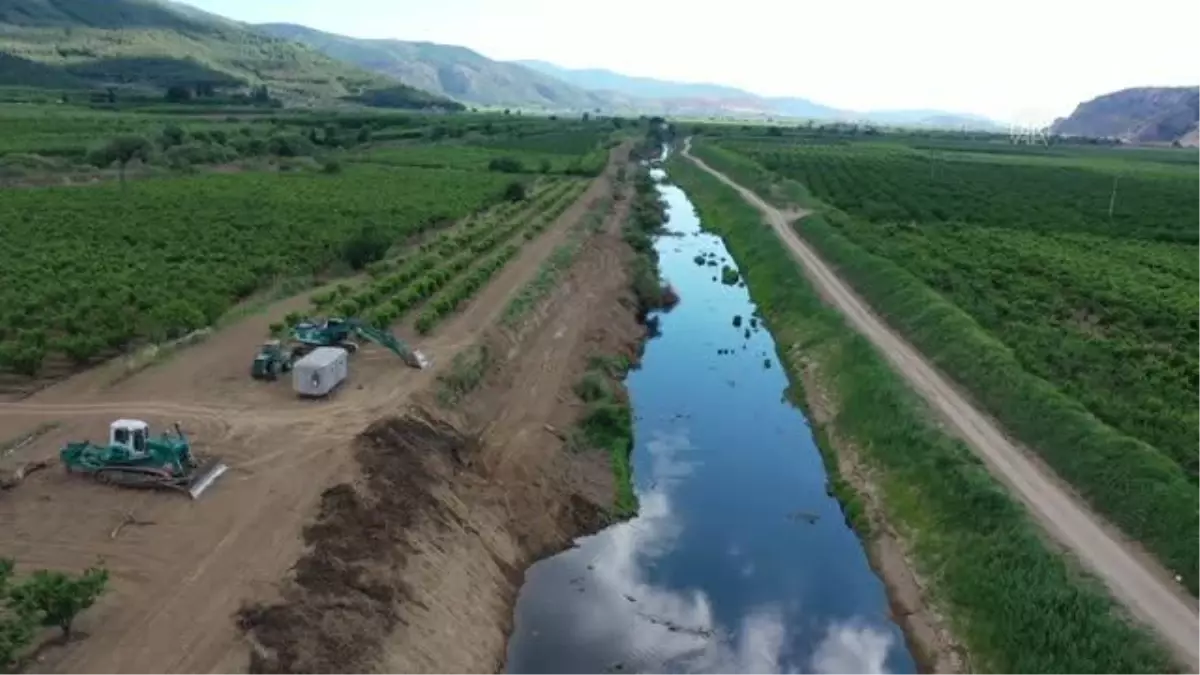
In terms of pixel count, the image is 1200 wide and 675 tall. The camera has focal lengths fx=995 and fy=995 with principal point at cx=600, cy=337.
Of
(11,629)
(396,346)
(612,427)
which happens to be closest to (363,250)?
(396,346)

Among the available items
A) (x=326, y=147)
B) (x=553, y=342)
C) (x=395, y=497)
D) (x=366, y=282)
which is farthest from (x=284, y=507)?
(x=326, y=147)

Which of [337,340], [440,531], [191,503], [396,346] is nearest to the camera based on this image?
[191,503]

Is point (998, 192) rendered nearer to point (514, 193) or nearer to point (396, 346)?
point (514, 193)

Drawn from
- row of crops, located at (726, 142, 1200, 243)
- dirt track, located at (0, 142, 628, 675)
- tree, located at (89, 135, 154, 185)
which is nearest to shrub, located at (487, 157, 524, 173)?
row of crops, located at (726, 142, 1200, 243)

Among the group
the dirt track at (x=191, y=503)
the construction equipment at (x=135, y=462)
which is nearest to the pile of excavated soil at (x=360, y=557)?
the dirt track at (x=191, y=503)

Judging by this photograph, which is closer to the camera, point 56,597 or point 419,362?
point 56,597

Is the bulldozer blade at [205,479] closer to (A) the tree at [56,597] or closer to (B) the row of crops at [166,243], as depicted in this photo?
(A) the tree at [56,597]

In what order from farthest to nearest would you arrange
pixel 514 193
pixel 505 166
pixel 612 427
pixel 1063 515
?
pixel 505 166 < pixel 514 193 < pixel 612 427 < pixel 1063 515
